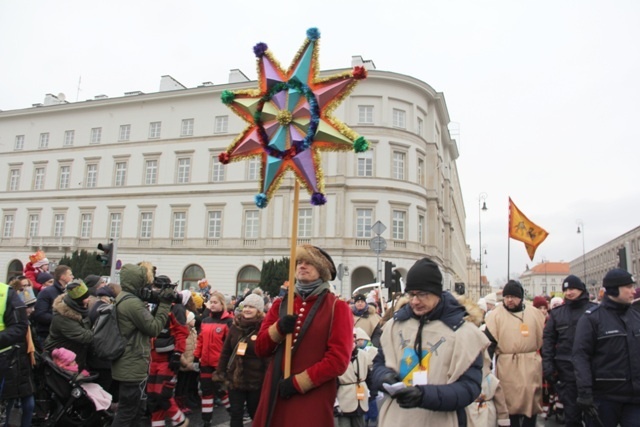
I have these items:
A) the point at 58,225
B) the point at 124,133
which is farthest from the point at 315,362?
the point at 58,225

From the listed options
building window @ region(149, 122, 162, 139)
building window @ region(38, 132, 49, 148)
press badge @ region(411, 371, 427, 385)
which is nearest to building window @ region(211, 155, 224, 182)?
building window @ region(149, 122, 162, 139)

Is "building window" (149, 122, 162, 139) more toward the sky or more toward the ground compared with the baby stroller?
more toward the sky

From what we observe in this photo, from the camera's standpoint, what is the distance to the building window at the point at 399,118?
36.0 m

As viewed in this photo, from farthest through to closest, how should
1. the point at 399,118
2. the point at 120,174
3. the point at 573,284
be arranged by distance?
the point at 120,174, the point at 399,118, the point at 573,284

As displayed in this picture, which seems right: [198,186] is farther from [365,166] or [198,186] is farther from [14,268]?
[14,268]

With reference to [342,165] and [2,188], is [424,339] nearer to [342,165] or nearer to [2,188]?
[342,165]

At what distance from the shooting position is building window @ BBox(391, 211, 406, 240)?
113 feet

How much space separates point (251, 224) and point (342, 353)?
3345 centimetres

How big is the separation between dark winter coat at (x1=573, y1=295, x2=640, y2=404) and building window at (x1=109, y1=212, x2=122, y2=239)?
4016 cm

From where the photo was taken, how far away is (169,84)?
4266cm

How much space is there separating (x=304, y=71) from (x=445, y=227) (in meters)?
45.6

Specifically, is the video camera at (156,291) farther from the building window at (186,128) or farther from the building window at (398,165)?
the building window at (186,128)

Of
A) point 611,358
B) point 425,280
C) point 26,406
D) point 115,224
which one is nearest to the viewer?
point 425,280

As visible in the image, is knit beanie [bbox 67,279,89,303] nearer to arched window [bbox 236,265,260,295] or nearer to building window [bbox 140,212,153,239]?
arched window [bbox 236,265,260,295]
